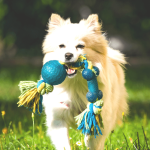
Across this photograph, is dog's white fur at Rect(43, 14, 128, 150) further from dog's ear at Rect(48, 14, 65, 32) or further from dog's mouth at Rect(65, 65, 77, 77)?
dog's mouth at Rect(65, 65, 77, 77)

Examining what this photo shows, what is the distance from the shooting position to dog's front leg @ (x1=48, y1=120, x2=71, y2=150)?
2.82 meters

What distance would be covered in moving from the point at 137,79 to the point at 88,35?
21.1ft

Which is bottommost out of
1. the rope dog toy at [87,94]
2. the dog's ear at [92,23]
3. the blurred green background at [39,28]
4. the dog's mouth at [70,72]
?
the rope dog toy at [87,94]

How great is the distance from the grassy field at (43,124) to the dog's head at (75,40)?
877 mm

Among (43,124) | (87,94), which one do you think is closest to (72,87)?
(87,94)

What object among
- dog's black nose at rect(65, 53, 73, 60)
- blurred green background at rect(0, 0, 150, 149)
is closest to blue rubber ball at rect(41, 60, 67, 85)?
dog's black nose at rect(65, 53, 73, 60)

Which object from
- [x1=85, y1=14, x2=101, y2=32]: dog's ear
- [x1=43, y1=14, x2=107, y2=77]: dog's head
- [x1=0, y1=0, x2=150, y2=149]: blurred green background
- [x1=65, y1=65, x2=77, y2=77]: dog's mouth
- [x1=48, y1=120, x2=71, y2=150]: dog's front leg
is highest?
[x1=0, y1=0, x2=150, y2=149]: blurred green background

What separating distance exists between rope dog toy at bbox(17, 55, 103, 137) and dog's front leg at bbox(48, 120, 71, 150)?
0.35 meters

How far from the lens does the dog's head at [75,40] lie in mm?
2906

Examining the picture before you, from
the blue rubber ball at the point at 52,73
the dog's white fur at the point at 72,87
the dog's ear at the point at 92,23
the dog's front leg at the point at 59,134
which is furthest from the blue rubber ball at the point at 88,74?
the dog's ear at the point at 92,23

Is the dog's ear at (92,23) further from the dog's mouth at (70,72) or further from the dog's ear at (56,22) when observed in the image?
the dog's mouth at (70,72)

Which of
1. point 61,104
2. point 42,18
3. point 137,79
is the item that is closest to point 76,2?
point 42,18

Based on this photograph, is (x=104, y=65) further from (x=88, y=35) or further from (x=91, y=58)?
(x=88, y=35)

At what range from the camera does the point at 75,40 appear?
2.92 m
